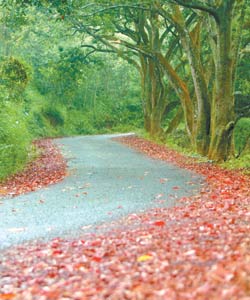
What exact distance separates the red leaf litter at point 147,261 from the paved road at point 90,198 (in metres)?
0.72

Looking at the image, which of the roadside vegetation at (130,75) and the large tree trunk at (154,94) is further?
the large tree trunk at (154,94)

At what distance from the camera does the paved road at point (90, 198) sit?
27.7ft

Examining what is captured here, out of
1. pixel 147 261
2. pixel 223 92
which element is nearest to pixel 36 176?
pixel 223 92

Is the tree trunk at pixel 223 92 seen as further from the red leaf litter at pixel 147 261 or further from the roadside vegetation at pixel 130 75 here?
the red leaf litter at pixel 147 261

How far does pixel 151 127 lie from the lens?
29.0m

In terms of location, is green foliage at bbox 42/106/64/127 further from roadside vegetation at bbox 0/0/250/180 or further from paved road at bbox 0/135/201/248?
paved road at bbox 0/135/201/248

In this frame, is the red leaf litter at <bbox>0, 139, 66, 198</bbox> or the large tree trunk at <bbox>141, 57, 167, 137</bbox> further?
the large tree trunk at <bbox>141, 57, 167, 137</bbox>

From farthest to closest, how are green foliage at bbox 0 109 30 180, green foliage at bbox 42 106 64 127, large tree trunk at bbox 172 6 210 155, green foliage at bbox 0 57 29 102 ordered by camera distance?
1. green foliage at bbox 42 106 64 127
2. large tree trunk at bbox 172 6 210 155
3. green foliage at bbox 0 57 29 102
4. green foliage at bbox 0 109 30 180

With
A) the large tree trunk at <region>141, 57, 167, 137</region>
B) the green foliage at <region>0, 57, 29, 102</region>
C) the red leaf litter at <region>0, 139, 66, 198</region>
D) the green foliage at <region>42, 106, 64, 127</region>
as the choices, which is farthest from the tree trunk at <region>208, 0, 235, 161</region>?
the green foliage at <region>42, 106, 64, 127</region>

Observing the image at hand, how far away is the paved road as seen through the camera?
8.45m

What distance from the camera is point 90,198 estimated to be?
11.0 m

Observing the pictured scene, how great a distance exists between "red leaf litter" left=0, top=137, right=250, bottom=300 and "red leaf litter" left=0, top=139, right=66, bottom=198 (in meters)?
4.80

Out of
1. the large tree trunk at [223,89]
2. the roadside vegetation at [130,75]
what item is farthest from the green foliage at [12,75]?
the large tree trunk at [223,89]

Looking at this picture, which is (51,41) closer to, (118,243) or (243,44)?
Result: (243,44)
